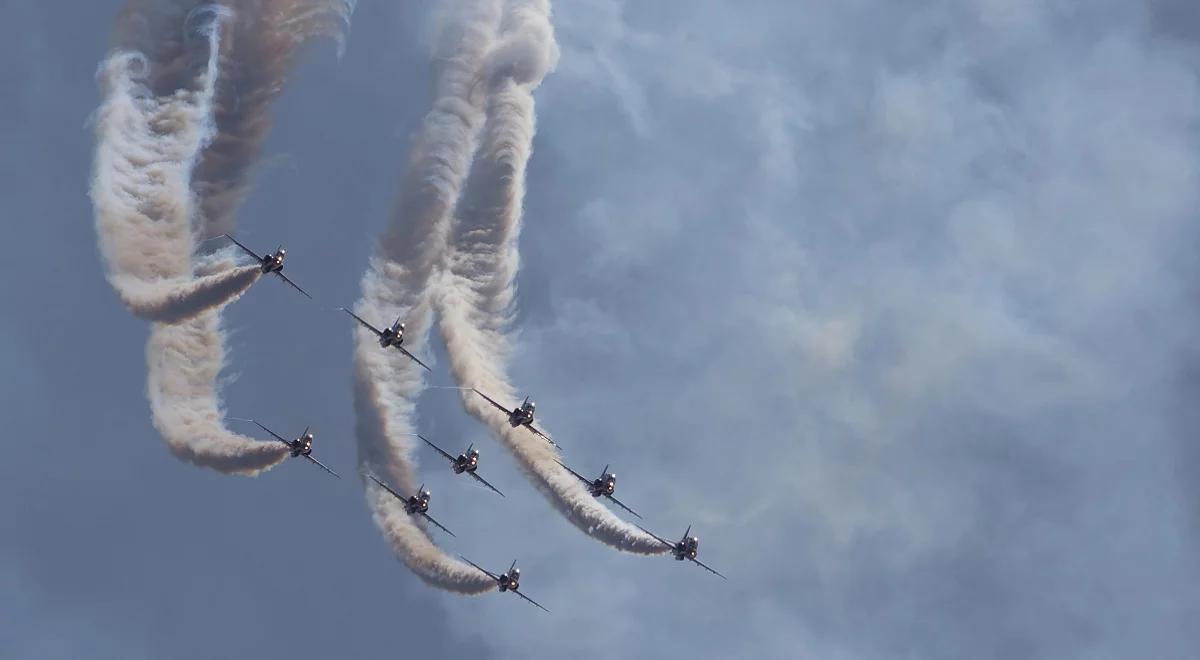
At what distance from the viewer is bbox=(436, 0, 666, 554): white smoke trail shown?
89000 millimetres

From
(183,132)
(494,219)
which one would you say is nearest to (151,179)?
(183,132)

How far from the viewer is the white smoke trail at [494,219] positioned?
89.0 m

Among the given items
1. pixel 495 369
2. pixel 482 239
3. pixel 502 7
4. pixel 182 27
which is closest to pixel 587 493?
pixel 495 369

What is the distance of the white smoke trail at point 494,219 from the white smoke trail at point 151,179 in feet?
34.8

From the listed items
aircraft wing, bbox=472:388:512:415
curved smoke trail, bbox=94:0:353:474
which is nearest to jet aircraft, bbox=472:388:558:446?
aircraft wing, bbox=472:388:512:415

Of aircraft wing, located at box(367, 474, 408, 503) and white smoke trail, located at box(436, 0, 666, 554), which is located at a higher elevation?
white smoke trail, located at box(436, 0, 666, 554)

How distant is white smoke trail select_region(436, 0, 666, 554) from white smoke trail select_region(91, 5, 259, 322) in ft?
34.8

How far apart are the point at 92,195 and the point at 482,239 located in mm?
16796

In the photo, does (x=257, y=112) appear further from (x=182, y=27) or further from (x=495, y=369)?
(x=495, y=369)

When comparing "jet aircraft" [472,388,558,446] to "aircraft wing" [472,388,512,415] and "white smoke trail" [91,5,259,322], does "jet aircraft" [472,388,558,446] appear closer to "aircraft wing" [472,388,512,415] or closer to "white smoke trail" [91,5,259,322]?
"aircraft wing" [472,388,512,415]

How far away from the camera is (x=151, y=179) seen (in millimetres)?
84812

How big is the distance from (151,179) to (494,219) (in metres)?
14.9

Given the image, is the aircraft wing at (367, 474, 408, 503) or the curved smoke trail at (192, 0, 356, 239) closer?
the curved smoke trail at (192, 0, 356, 239)

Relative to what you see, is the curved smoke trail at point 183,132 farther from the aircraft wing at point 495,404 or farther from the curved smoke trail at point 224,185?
the aircraft wing at point 495,404
